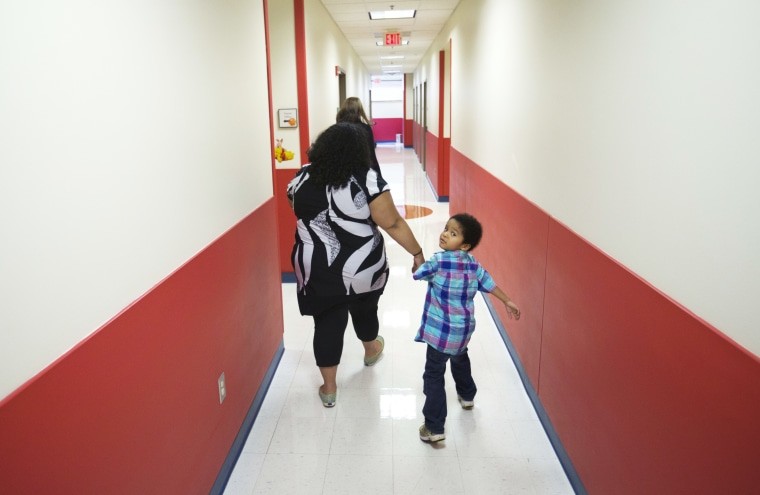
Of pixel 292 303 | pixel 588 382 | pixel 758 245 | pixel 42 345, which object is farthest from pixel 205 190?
pixel 292 303

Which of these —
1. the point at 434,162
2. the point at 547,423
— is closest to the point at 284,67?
the point at 547,423

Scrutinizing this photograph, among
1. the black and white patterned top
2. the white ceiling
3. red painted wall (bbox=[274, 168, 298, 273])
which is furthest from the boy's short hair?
the white ceiling

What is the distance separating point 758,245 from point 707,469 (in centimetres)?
55

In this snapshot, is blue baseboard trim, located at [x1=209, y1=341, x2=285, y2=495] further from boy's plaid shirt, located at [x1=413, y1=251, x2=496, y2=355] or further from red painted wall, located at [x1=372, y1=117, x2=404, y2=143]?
red painted wall, located at [x1=372, y1=117, x2=404, y2=143]

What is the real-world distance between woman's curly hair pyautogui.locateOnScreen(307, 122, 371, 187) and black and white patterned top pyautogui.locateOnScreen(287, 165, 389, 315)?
0.03 metres

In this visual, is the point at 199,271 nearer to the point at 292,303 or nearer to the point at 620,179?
the point at 620,179

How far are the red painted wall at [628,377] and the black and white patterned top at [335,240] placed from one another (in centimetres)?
87

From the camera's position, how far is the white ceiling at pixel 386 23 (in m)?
6.82

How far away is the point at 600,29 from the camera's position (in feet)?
6.82

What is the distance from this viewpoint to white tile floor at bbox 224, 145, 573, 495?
2408 millimetres

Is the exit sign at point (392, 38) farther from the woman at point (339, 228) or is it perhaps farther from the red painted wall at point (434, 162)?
the woman at point (339, 228)

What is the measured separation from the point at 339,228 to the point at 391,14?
5814 mm

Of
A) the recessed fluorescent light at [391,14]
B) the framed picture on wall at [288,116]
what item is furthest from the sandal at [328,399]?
the recessed fluorescent light at [391,14]

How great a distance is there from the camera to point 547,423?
108 inches
